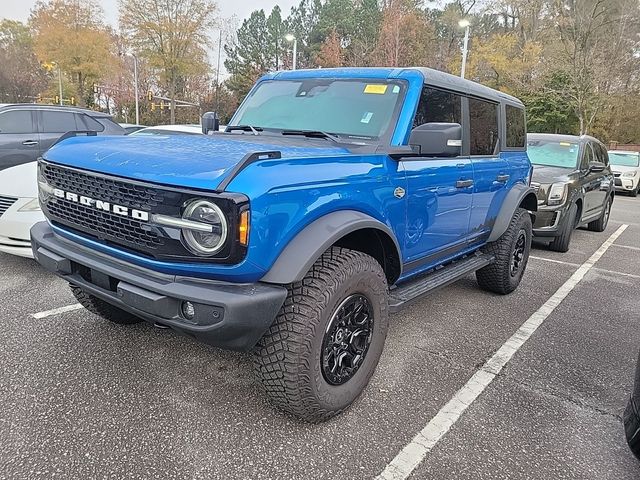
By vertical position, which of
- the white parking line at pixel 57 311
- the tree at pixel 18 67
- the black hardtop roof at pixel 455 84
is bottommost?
the white parking line at pixel 57 311

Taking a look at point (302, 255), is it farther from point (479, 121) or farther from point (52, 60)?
point (52, 60)

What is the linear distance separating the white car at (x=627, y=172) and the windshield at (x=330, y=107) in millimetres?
16121

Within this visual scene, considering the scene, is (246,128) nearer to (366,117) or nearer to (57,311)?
(366,117)

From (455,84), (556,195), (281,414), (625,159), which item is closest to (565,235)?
(556,195)

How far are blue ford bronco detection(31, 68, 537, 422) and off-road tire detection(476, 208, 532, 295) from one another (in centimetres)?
98

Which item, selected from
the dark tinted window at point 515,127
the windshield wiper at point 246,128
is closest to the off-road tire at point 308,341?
the windshield wiper at point 246,128

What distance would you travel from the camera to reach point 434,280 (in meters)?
3.49

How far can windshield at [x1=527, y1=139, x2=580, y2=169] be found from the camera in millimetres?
7340

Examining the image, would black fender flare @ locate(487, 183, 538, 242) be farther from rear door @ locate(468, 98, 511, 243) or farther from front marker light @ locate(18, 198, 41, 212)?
front marker light @ locate(18, 198, 41, 212)

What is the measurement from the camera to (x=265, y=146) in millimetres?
2562

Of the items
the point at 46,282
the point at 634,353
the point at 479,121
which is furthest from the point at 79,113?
the point at 634,353

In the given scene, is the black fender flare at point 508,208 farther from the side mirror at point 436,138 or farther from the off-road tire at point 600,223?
the off-road tire at point 600,223

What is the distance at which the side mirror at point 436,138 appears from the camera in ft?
8.96

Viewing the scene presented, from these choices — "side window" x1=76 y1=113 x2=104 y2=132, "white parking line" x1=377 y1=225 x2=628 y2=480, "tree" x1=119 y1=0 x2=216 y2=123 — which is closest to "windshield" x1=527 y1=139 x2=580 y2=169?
"white parking line" x1=377 y1=225 x2=628 y2=480
